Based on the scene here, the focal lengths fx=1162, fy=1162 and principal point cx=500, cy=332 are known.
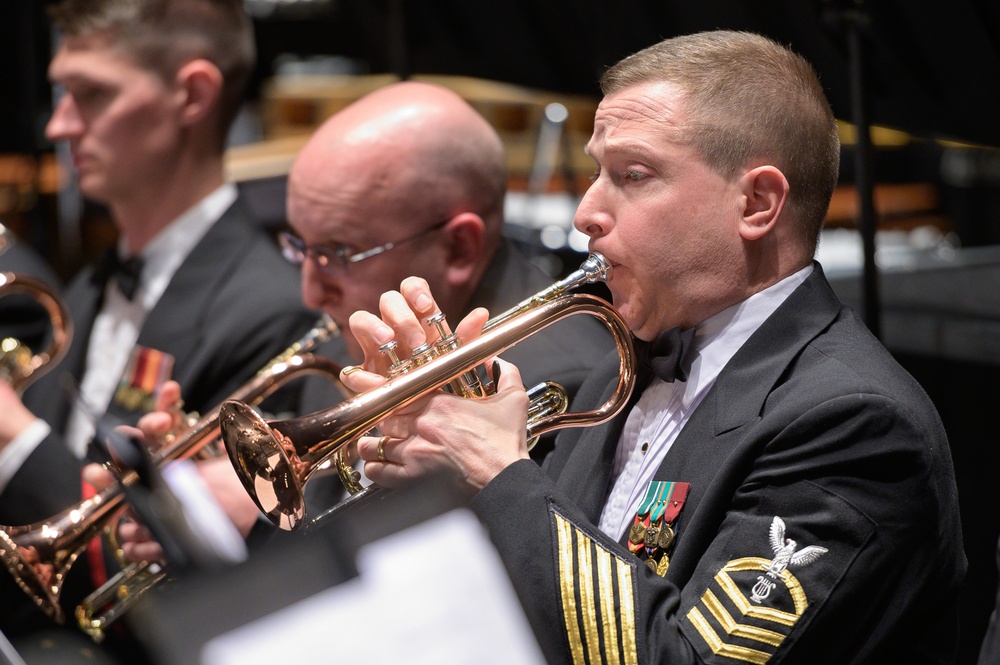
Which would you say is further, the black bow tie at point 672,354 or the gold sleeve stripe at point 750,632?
the black bow tie at point 672,354

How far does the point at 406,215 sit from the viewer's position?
254cm

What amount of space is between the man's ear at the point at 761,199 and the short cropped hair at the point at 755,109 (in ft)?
0.08

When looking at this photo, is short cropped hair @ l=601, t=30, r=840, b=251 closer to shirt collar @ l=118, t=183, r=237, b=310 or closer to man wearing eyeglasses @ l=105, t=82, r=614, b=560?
man wearing eyeglasses @ l=105, t=82, r=614, b=560

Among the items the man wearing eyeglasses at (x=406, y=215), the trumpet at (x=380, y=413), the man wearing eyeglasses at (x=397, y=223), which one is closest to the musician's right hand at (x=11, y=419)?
the man wearing eyeglasses at (x=397, y=223)

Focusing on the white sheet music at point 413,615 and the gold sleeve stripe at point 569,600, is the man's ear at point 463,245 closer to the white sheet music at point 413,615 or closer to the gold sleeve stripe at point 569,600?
the gold sleeve stripe at point 569,600

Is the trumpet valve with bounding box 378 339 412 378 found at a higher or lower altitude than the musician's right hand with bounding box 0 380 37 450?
higher

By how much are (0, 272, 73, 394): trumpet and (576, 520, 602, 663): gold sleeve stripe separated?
2.06m

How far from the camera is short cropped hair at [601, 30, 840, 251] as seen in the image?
178 cm

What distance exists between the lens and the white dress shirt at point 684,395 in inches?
71.8

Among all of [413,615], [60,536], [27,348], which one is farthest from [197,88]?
[413,615]

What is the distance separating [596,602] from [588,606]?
1cm

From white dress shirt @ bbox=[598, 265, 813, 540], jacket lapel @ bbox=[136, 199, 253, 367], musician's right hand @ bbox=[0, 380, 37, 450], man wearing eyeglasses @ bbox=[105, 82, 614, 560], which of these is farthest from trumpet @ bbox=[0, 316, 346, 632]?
white dress shirt @ bbox=[598, 265, 813, 540]

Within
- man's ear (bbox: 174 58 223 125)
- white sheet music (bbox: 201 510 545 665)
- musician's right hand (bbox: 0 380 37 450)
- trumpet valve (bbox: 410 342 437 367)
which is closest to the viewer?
white sheet music (bbox: 201 510 545 665)

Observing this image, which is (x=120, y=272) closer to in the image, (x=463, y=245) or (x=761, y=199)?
(x=463, y=245)
